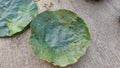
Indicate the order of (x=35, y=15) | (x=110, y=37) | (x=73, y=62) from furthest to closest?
(x=35, y=15)
(x=110, y=37)
(x=73, y=62)

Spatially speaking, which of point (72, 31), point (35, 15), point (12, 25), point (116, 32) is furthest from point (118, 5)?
point (12, 25)

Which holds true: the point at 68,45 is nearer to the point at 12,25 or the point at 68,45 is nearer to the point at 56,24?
the point at 56,24

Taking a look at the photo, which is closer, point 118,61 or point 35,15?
point 118,61

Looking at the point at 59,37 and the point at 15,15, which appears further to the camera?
the point at 15,15

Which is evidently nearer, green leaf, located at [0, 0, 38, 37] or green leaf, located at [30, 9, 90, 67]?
green leaf, located at [30, 9, 90, 67]
